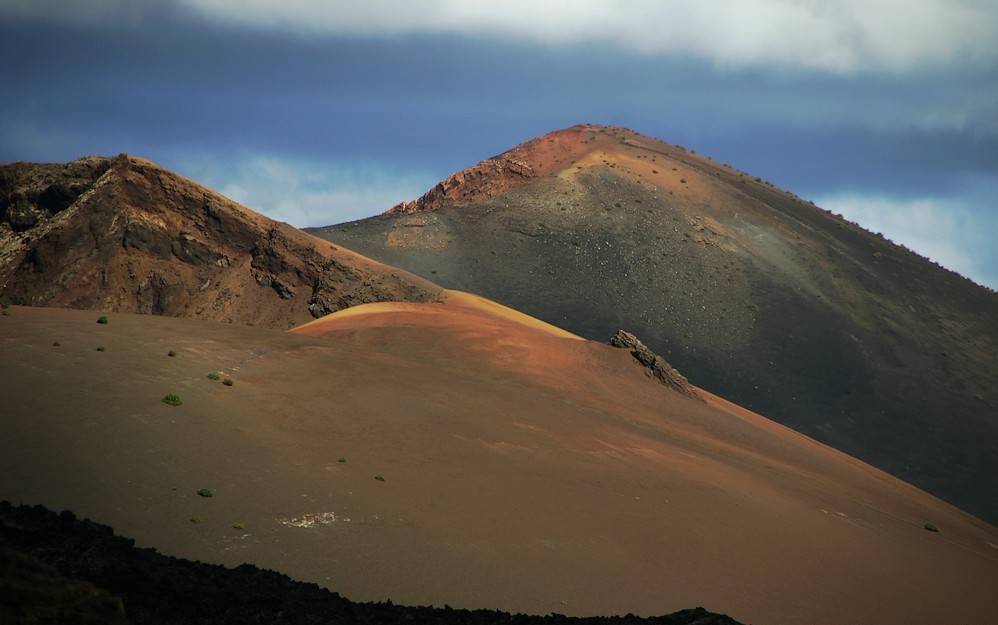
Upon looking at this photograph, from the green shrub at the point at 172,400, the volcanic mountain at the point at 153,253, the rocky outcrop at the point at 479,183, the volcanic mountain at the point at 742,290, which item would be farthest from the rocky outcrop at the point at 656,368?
the rocky outcrop at the point at 479,183

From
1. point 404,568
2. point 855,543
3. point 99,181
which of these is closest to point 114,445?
point 404,568

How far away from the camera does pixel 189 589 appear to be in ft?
29.6

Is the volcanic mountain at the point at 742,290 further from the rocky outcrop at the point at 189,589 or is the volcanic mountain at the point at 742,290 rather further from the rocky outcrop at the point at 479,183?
the rocky outcrop at the point at 189,589

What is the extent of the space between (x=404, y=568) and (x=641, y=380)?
80.6 ft

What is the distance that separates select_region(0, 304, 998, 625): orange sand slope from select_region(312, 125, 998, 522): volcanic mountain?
38.1 m

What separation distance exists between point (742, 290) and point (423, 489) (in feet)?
224

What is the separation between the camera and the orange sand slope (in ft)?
42.5

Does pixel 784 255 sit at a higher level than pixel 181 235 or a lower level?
higher

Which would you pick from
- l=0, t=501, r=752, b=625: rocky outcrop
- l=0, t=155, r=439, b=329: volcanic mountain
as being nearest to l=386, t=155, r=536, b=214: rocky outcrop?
l=0, t=155, r=439, b=329: volcanic mountain

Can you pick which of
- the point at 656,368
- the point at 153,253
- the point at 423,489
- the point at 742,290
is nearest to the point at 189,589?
the point at 423,489

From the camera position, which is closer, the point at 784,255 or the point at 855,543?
the point at 855,543

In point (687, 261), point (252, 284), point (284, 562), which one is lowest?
point (284, 562)

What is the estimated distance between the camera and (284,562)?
12133 mm

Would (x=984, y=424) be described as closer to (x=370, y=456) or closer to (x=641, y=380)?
(x=641, y=380)
